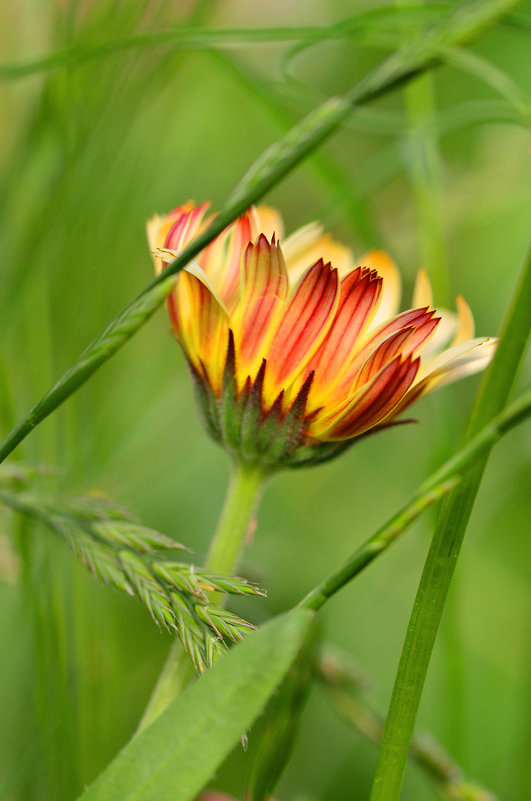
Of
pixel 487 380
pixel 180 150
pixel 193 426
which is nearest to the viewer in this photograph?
pixel 487 380

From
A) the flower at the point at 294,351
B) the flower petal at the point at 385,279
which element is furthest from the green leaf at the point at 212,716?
the flower petal at the point at 385,279

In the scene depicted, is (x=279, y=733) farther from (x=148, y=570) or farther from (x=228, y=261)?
(x=228, y=261)

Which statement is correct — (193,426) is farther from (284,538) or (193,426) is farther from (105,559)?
(105,559)

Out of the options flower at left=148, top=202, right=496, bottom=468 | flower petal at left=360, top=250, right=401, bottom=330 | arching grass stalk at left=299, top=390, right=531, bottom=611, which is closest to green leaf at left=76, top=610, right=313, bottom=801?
arching grass stalk at left=299, top=390, right=531, bottom=611

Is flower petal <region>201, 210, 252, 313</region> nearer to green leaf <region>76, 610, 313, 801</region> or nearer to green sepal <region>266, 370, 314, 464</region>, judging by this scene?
green sepal <region>266, 370, 314, 464</region>

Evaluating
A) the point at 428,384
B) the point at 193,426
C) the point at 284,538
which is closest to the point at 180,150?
the point at 193,426

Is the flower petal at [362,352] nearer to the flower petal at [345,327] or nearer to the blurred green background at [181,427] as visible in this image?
the flower petal at [345,327]
